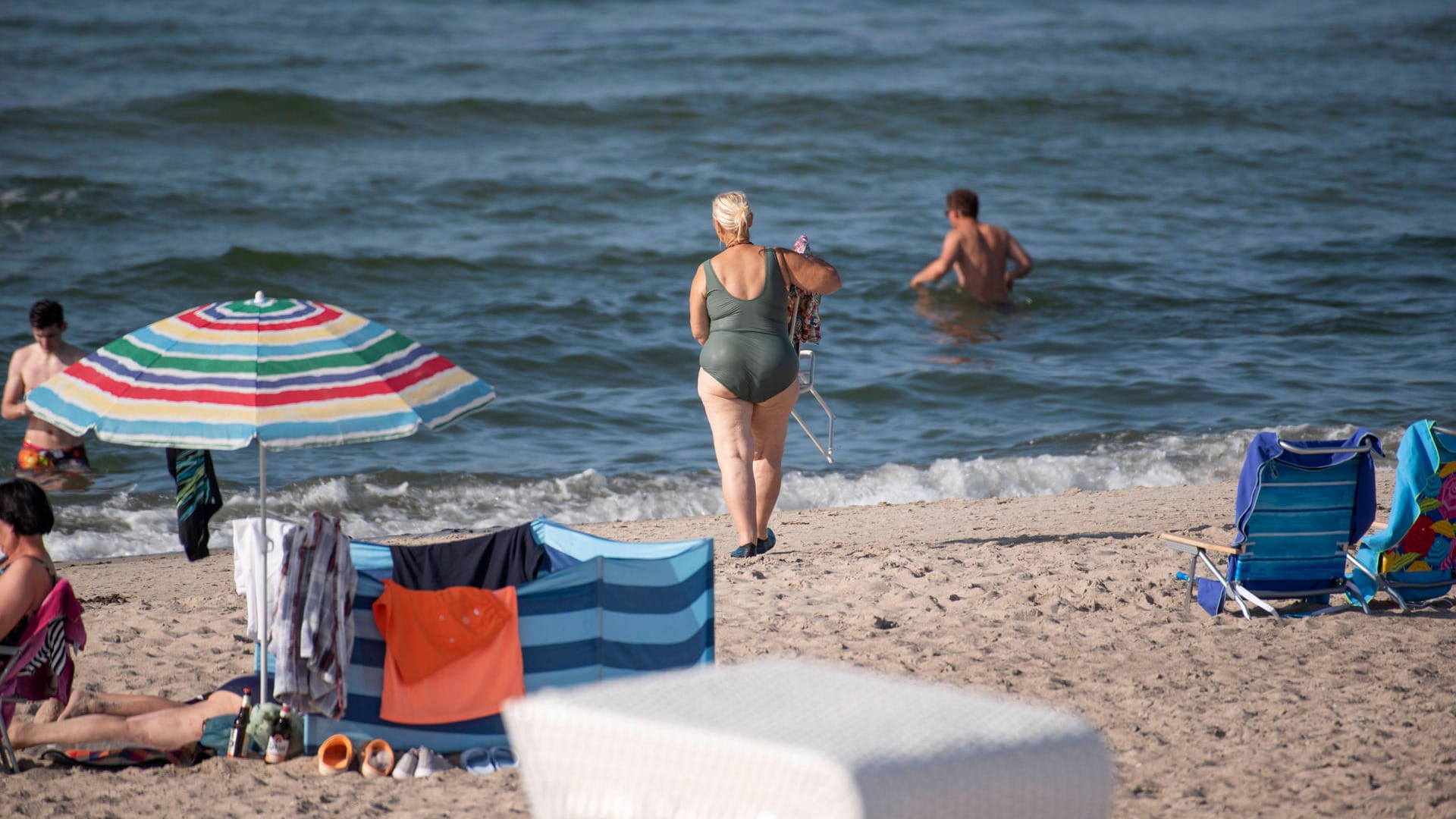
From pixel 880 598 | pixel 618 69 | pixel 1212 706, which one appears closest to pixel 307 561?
pixel 880 598

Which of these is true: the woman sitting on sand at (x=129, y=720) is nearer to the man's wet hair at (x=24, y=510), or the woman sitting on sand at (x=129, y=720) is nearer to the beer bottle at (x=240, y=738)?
the beer bottle at (x=240, y=738)

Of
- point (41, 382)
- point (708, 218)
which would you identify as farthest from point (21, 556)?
point (708, 218)

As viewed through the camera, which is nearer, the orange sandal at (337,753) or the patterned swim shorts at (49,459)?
the orange sandal at (337,753)

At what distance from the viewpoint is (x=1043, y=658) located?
4.48 metres

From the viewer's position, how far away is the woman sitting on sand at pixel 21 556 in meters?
3.81

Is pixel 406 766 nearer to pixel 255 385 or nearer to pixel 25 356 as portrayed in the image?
pixel 255 385

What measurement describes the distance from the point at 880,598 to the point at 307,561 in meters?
2.35

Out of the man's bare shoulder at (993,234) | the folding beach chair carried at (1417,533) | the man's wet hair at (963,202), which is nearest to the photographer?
the folding beach chair carried at (1417,533)

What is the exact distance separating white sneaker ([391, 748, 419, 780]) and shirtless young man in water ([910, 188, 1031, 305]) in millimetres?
8258

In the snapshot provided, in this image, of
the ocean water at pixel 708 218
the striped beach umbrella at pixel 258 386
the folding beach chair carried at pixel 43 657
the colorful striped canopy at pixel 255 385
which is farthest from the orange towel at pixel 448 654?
the ocean water at pixel 708 218

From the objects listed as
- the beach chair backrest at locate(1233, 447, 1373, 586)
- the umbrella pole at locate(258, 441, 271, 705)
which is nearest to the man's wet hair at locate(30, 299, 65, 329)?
the umbrella pole at locate(258, 441, 271, 705)

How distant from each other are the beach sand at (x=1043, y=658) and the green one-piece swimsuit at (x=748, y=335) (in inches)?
34.0

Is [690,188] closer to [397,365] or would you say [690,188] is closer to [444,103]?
[444,103]

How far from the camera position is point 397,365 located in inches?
147
